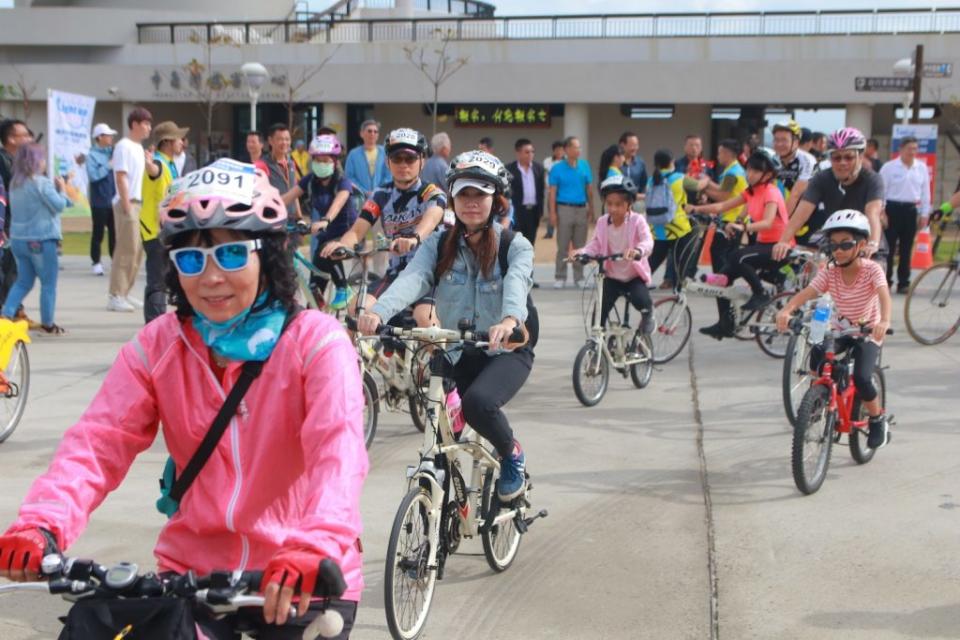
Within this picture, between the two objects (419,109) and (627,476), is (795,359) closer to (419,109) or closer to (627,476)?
(627,476)

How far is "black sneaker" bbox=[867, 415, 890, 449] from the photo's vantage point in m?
7.00

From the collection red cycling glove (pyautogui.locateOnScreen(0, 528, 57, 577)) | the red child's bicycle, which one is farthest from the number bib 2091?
the red child's bicycle

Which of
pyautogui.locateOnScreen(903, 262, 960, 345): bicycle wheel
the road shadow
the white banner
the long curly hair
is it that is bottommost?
the road shadow

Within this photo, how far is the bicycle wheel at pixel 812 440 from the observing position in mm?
6348

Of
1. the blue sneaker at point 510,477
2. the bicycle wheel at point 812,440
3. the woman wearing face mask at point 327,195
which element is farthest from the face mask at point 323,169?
the blue sneaker at point 510,477

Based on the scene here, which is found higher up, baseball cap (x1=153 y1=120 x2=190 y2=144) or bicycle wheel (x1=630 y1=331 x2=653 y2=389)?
baseball cap (x1=153 y1=120 x2=190 y2=144)

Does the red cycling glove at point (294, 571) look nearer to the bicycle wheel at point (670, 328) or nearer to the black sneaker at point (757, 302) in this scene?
the bicycle wheel at point (670, 328)

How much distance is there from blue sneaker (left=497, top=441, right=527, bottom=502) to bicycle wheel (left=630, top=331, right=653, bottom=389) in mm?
4397

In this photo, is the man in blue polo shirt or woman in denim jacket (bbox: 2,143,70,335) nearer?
woman in denim jacket (bbox: 2,143,70,335)

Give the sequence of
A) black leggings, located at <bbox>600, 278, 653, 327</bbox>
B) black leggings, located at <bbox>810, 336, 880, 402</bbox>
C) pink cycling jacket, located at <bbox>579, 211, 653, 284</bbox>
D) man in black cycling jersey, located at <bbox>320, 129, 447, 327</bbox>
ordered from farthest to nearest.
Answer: black leggings, located at <bbox>600, 278, 653, 327</bbox> → pink cycling jacket, located at <bbox>579, 211, 653, 284</bbox> → man in black cycling jersey, located at <bbox>320, 129, 447, 327</bbox> → black leggings, located at <bbox>810, 336, 880, 402</bbox>

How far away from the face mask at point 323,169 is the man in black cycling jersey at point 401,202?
1.50 metres

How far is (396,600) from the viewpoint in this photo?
4.34m

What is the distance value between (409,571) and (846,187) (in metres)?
5.50

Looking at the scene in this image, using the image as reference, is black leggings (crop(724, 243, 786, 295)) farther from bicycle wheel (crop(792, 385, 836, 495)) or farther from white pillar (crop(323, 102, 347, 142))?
white pillar (crop(323, 102, 347, 142))
